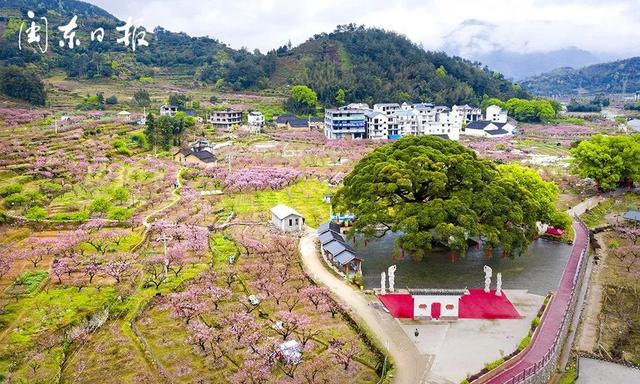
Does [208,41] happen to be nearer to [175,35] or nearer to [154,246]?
[175,35]

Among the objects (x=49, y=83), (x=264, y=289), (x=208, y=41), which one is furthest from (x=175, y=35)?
(x=264, y=289)

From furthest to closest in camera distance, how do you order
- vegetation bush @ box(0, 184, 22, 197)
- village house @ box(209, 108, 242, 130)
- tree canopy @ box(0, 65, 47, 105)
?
village house @ box(209, 108, 242, 130)
tree canopy @ box(0, 65, 47, 105)
vegetation bush @ box(0, 184, 22, 197)

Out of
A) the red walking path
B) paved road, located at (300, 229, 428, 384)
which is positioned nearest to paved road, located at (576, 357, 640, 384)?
the red walking path

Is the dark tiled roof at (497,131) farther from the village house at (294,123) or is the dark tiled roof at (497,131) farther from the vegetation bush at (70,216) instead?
the vegetation bush at (70,216)

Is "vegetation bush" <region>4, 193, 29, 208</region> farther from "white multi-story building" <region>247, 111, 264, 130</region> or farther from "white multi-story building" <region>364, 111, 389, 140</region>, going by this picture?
"white multi-story building" <region>364, 111, 389, 140</region>

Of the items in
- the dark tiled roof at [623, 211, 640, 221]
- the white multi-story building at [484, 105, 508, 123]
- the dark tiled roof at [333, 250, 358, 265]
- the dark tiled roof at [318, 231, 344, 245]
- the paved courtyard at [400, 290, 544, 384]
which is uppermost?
the white multi-story building at [484, 105, 508, 123]

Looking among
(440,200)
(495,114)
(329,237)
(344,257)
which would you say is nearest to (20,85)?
(329,237)
